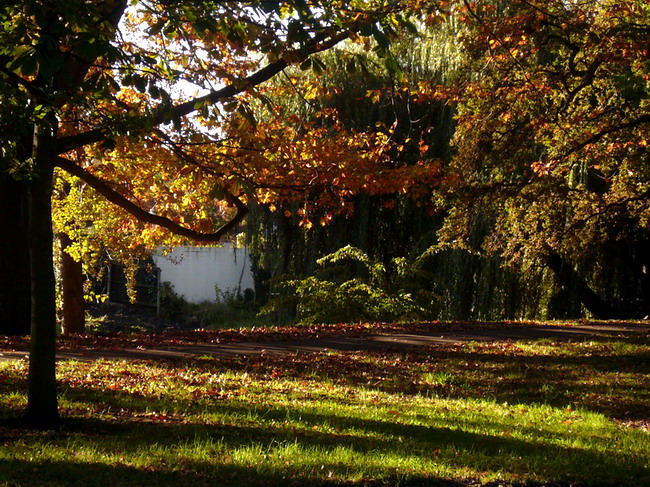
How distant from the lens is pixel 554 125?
13.2 meters

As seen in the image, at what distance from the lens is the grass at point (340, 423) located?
5102mm

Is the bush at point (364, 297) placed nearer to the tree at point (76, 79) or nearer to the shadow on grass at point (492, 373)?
the shadow on grass at point (492, 373)

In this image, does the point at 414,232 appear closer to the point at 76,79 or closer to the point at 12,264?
the point at 12,264

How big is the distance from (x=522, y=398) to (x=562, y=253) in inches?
378

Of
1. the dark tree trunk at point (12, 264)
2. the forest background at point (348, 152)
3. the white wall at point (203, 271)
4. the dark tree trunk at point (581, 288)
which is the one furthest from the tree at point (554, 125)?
the white wall at point (203, 271)

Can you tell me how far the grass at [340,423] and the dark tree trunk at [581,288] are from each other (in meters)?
8.12

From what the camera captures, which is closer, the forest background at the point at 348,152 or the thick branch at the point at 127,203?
the forest background at the point at 348,152

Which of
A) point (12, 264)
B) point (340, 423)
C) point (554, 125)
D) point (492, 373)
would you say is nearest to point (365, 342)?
point (492, 373)

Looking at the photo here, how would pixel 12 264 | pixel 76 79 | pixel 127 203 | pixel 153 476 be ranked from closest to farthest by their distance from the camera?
pixel 153 476, pixel 76 79, pixel 127 203, pixel 12 264

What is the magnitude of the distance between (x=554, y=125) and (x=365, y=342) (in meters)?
5.02

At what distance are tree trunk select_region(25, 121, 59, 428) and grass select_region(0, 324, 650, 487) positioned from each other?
23 cm

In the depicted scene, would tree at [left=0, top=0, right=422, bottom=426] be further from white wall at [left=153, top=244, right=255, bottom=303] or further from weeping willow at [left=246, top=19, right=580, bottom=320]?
white wall at [left=153, top=244, right=255, bottom=303]

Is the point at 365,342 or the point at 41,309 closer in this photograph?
the point at 41,309

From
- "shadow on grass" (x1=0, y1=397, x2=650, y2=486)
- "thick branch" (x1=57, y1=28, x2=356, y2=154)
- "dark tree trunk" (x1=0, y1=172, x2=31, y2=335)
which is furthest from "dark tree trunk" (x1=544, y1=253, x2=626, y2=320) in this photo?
"shadow on grass" (x1=0, y1=397, x2=650, y2=486)
